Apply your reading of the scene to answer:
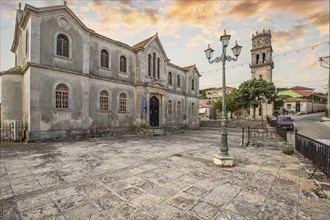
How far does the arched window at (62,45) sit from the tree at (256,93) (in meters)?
25.7

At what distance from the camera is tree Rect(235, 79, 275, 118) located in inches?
1054

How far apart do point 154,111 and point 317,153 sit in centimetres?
1388

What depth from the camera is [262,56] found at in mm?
35688

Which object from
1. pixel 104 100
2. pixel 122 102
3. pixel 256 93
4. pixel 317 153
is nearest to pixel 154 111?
pixel 122 102

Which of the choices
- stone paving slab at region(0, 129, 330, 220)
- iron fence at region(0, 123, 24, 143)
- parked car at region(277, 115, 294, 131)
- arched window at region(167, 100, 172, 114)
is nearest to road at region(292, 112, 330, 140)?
parked car at region(277, 115, 294, 131)

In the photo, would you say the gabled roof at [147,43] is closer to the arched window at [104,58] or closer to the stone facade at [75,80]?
the stone facade at [75,80]

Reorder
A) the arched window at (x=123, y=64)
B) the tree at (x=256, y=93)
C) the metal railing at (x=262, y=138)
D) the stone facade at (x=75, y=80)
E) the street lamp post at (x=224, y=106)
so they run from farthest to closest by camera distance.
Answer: the tree at (x=256, y=93), the arched window at (x=123, y=64), the stone facade at (x=75, y=80), the metal railing at (x=262, y=138), the street lamp post at (x=224, y=106)

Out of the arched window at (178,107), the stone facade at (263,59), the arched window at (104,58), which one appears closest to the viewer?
the arched window at (104,58)

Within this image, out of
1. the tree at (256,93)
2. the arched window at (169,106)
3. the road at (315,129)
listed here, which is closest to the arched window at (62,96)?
the arched window at (169,106)

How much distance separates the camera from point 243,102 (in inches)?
1120

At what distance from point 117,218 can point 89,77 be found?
12.2m

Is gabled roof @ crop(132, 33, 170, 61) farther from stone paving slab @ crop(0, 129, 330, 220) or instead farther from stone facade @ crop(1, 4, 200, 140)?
stone paving slab @ crop(0, 129, 330, 220)

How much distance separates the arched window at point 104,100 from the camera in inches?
552

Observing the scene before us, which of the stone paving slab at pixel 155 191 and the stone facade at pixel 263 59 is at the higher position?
the stone facade at pixel 263 59
